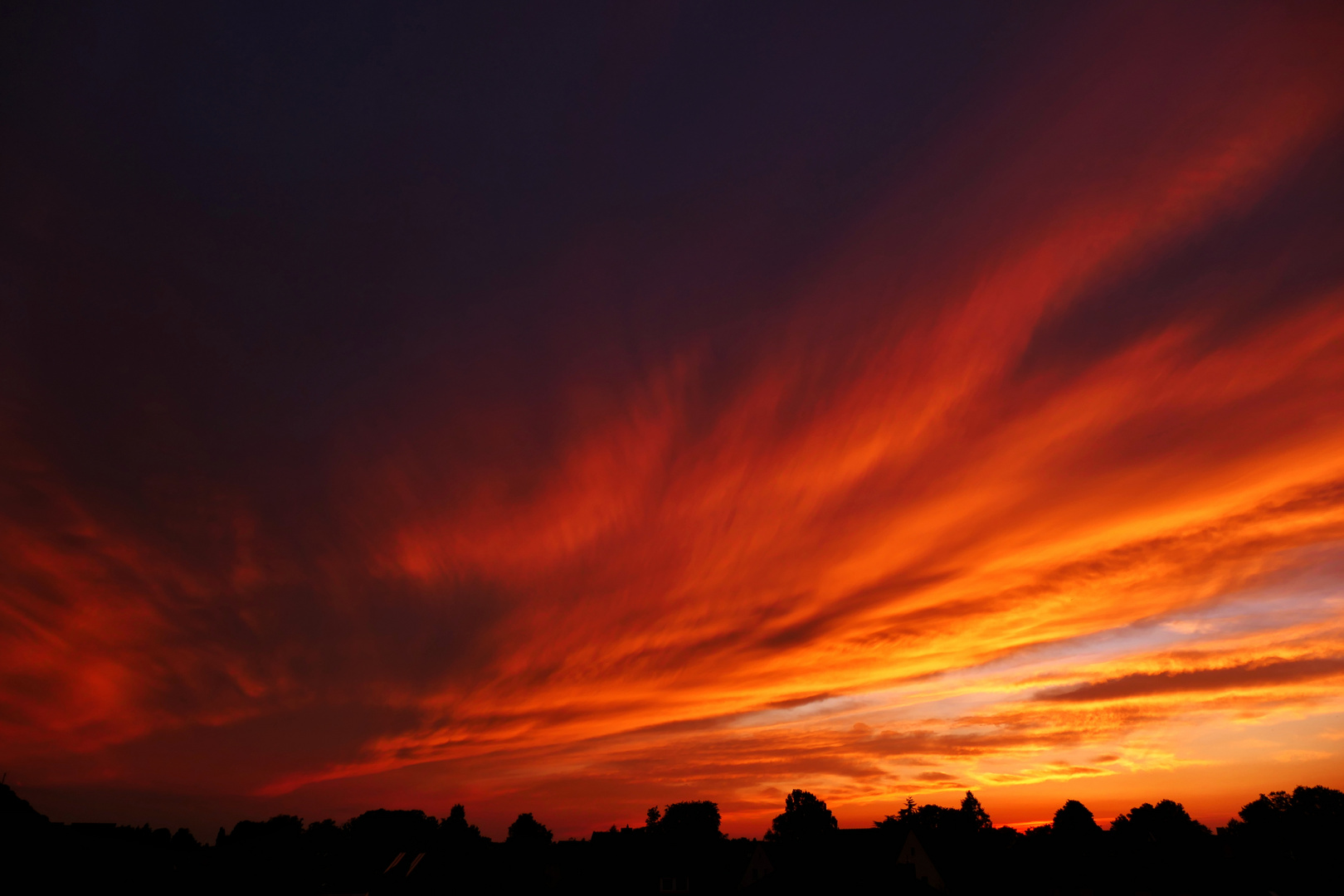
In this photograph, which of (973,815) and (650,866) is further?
(973,815)

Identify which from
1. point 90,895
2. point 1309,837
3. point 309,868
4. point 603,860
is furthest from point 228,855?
point 1309,837

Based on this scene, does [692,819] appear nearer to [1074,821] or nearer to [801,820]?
[801,820]

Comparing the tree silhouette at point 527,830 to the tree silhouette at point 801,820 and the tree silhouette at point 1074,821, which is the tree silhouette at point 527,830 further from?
the tree silhouette at point 1074,821

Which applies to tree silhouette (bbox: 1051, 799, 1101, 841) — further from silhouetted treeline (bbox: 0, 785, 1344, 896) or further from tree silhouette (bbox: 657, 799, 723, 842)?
tree silhouette (bbox: 657, 799, 723, 842)

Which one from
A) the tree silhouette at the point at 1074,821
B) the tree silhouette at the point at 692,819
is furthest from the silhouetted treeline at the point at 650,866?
the tree silhouette at the point at 692,819

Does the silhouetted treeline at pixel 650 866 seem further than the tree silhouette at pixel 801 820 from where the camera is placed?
No

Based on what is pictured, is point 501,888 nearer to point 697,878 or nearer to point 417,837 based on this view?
point 697,878

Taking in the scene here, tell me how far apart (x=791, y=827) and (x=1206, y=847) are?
119436 millimetres

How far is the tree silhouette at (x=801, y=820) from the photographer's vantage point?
18125 cm

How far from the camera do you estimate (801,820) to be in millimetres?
185375

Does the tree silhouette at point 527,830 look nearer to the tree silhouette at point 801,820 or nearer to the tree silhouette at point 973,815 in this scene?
the tree silhouette at point 801,820

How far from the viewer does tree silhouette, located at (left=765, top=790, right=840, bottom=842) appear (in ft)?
595

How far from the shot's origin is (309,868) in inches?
2837

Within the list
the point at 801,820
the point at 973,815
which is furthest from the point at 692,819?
the point at 973,815
